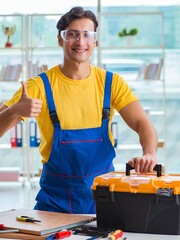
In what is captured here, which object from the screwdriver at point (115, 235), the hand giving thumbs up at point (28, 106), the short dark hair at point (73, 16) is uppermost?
the short dark hair at point (73, 16)

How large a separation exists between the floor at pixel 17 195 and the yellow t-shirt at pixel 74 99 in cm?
362

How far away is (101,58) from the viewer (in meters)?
8.15

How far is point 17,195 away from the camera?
7.35m

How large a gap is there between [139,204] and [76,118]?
2.32ft

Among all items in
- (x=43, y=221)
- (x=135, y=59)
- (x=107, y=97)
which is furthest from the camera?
(x=135, y=59)

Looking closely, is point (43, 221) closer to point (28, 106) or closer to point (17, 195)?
point (28, 106)

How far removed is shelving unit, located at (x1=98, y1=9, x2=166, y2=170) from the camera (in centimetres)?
824

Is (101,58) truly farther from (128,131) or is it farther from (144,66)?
(128,131)

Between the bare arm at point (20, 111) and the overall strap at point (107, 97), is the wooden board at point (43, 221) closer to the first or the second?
the bare arm at point (20, 111)

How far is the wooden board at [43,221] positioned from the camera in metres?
2.39

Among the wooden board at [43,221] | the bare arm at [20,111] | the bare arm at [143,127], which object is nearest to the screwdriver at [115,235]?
the wooden board at [43,221]

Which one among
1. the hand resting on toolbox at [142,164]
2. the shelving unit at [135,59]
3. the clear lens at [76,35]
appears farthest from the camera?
the shelving unit at [135,59]

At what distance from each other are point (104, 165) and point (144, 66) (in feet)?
16.7

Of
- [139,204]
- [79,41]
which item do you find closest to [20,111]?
[79,41]
